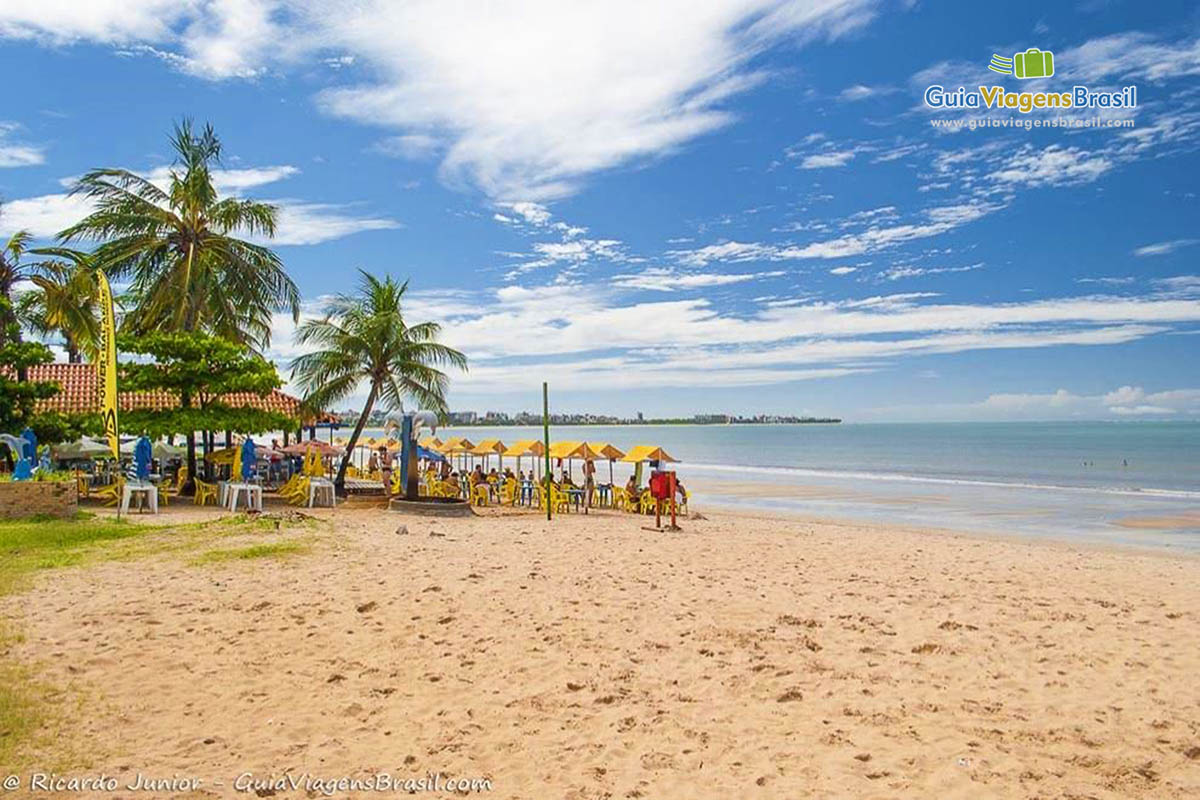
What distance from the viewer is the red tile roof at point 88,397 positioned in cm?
2228

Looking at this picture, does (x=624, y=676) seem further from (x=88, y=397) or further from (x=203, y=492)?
(x=88, y=397)

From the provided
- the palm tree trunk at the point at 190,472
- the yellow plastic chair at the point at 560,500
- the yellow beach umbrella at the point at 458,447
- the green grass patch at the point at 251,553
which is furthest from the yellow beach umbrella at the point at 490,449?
the green grass patch at the point at 251,553

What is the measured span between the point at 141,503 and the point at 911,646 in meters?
13.9

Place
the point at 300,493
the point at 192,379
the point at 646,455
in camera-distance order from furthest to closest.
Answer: the point at 646,455, the point at 300,493, the point at 192,379

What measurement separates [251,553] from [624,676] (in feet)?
18.2

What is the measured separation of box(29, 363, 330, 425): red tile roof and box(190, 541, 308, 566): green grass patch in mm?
12376

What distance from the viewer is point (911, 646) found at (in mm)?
6508

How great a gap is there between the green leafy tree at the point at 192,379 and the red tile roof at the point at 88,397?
Result: 12.5 feet

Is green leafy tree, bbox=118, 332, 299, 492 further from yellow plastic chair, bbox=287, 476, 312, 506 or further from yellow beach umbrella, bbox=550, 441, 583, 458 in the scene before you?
yellow beach umbrella, bbox=550, 441, 583, 458

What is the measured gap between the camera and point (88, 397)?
77.0ft

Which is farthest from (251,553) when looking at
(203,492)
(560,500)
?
(560,500)

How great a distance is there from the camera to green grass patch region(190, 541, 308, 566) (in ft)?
29.6

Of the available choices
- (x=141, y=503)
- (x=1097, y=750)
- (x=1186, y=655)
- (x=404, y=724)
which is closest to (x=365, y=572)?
(x=404, y=724)

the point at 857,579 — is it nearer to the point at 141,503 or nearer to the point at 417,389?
the point at 141,503
